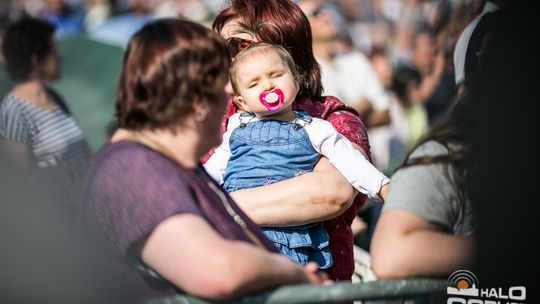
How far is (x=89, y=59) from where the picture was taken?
→ 8.48 m

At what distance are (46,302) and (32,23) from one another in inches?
178

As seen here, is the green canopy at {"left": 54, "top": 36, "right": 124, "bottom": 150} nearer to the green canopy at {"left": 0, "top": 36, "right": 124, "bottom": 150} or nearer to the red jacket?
the green canopy at {"left": 0, "top": 36, "right": 124, "bottom": 150}

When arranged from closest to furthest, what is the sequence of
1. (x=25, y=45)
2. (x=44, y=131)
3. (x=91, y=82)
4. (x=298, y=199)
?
(x=298, y=199), (x=44, y=131), (x=25, y=45), (x=91, y=82)

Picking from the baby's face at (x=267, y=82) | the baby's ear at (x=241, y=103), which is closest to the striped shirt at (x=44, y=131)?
the baby's ear at (x=241, y=103)

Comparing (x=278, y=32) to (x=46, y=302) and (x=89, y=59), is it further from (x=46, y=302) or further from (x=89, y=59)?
(x=89, y=59)

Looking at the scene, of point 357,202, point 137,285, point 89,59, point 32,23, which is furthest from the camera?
point 89,59

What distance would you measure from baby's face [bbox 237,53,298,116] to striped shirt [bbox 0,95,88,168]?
257 cm

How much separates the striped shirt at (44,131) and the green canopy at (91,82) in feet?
6.77

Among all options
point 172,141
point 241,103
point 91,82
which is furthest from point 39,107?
point 172,141

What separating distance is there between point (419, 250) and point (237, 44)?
4.25 ft

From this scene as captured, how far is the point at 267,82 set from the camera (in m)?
2.82

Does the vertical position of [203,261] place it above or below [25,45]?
above

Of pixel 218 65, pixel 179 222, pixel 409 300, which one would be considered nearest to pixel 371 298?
pixel 409 300

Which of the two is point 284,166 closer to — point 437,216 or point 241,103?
point 241,103
